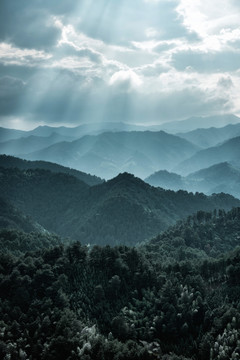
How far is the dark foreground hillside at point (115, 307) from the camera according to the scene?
233ft

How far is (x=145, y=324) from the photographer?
84938mm

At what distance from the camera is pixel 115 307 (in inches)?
3622

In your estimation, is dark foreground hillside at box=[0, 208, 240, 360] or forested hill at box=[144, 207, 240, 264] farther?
forested hill at box=[144, 207, 240, 264]

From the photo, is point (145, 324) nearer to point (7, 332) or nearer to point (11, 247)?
point (7, 332)

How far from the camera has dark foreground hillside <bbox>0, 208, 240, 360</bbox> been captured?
70938 mm

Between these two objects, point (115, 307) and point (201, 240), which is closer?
point (115, 307)

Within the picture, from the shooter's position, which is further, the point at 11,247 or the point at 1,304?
the point at 11,247

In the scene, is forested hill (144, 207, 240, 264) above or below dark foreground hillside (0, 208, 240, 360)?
above

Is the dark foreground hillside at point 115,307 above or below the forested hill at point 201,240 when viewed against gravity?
below

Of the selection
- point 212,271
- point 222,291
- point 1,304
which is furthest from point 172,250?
point 1,304

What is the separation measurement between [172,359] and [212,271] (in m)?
44.0

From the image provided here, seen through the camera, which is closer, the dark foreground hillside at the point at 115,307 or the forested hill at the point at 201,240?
the dark foreground hillside at the point at 115,307

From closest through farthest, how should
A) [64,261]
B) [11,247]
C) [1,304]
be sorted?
[1,304] → [64,261] → [11,247]

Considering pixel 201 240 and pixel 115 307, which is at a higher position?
pixel 201 240
